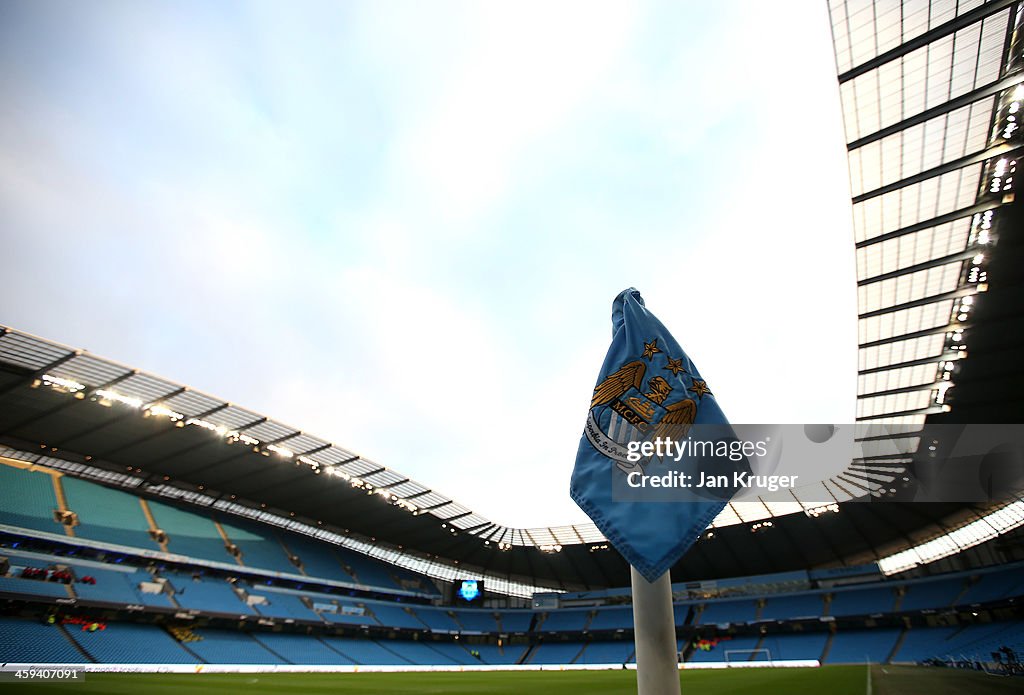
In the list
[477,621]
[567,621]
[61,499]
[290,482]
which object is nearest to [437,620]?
[477,621]

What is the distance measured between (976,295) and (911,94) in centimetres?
901

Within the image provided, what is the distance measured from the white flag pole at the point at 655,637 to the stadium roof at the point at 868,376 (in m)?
15.2

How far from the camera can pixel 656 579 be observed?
2.29m

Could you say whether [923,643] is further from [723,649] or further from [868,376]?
[868,376]

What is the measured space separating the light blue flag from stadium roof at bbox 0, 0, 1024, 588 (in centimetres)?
1429

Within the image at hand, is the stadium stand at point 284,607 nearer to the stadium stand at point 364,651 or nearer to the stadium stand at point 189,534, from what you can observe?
the stadium stand at point 364,651

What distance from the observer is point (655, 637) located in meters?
2.35

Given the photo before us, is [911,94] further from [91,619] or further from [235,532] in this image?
[235,532]

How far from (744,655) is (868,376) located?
31.8m

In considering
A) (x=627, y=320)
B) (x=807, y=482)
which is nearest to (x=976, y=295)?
(x=807, y=482)

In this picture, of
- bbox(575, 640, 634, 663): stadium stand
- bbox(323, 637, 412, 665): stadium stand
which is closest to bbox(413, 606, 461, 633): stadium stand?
bbox(323, 637, 412, 665): stadium stand

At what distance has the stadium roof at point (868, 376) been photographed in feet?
42.7

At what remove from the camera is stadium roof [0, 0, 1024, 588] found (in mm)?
13000

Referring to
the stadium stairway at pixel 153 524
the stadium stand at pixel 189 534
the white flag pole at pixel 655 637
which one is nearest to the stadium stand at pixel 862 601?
the stadium stand at pixel 189 534
